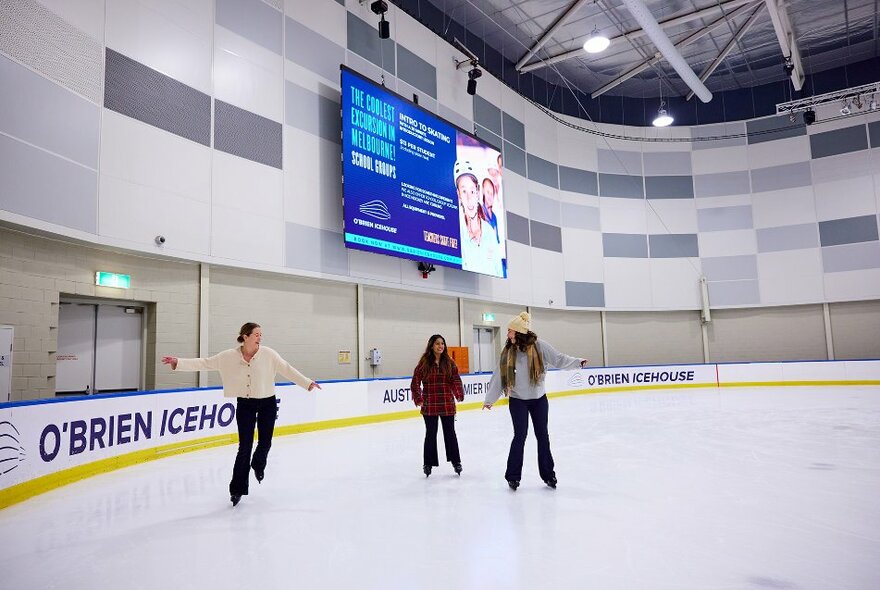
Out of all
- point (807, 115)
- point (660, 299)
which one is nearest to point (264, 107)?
point (660, 299)

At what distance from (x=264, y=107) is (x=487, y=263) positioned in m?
7.04

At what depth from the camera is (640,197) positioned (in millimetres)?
22328

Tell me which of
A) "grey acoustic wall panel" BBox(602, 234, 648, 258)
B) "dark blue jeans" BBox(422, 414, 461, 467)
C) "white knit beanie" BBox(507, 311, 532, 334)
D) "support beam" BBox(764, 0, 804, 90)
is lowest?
"dark blue jeans" BBox(422, 414, 461, 467)

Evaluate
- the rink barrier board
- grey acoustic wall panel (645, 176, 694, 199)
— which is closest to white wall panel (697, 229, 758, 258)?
grey acoustic wall panel (645, 176, 694, 199)

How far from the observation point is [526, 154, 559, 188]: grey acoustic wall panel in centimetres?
1955

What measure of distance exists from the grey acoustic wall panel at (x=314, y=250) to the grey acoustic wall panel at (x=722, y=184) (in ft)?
53.1

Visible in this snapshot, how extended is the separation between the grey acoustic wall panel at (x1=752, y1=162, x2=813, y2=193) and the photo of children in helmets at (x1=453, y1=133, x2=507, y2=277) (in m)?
11.7

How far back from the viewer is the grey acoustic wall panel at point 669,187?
73.8 feet

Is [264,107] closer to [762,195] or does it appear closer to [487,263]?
[487,263]

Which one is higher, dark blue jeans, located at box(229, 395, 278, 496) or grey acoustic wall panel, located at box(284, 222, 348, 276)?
grey acoustic wall panel, located at box(284, 222, 348, 276)

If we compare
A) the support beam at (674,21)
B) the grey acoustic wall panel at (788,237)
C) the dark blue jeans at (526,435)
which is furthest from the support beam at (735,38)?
the dark blue jeans at (526,435)

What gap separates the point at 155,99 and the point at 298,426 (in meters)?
5.88

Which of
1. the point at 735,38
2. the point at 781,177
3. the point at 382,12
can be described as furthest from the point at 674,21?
the point at 382,12

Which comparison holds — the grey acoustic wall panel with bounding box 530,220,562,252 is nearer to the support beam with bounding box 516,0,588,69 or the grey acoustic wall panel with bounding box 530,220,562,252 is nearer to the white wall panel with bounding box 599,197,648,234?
the white wall panel with bounding box 599,197,648,234
